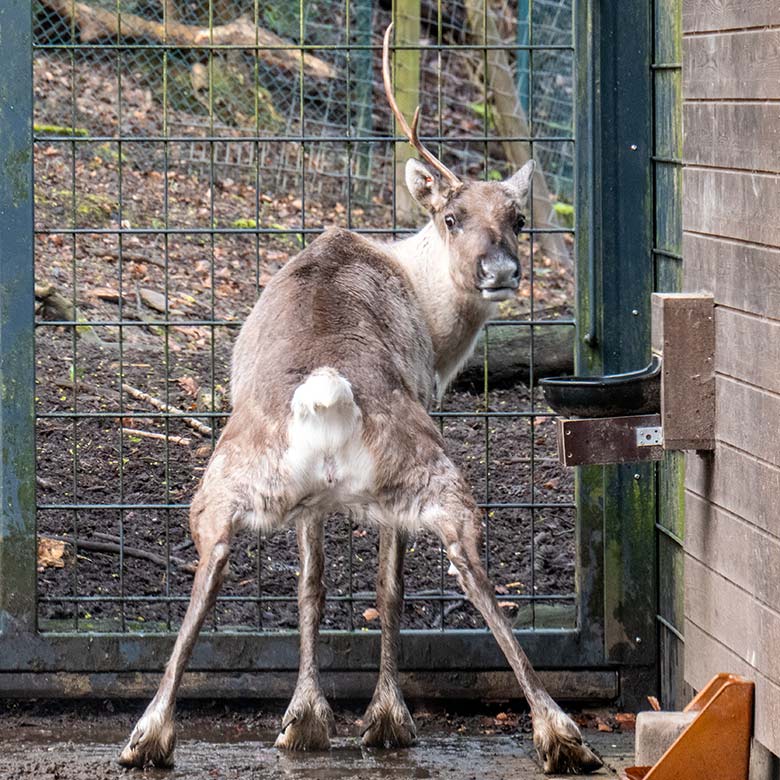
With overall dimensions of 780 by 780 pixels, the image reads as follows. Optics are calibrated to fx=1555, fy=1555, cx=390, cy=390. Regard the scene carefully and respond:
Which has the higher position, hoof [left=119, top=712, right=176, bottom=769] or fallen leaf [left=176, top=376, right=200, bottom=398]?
fallen leaf [left=176, top=376, right=200, bottom=398]

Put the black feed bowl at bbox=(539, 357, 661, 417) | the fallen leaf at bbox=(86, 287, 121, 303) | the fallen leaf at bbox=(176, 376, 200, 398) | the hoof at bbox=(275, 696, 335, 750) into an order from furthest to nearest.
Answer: the fallen leaf at bbox=(86, 287, 121, 303) < the fallen leaf at bbox=(176, 376, 200, 398) < the hoof at bbox=(275, 696, 335, 750) < the black feed bowl at bbox=(539, 357, 661, 417)

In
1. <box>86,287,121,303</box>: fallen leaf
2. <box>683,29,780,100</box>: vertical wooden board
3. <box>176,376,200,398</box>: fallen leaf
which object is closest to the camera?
<box>683,29,780,100</box>: vertical wooden board

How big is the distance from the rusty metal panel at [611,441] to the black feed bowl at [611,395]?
2cm

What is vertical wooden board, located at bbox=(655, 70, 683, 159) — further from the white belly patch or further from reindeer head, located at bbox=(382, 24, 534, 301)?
the white belly patch

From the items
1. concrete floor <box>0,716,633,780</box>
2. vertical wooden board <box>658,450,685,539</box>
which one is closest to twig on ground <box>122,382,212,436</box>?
concrete floor <box>0,716,633,780</box>

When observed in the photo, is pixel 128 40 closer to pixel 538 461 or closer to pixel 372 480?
pixel 538 461

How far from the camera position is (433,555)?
Result: 22.2 ft

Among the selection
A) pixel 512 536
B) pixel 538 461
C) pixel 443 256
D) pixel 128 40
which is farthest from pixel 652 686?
pixel 128 40

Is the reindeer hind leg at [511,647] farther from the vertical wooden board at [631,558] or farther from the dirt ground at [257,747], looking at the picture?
the vertical wooden board at [631,558]

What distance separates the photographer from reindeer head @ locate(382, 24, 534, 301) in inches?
220

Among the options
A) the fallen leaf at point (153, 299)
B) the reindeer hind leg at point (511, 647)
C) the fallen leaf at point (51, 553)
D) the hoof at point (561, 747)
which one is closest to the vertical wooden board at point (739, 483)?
the reindeer hind leg at point (511, 647)

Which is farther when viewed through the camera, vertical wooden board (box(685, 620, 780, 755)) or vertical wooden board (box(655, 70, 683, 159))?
vertical wooden board (box(655, 70, 683, 159))

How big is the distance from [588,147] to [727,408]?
1683mm

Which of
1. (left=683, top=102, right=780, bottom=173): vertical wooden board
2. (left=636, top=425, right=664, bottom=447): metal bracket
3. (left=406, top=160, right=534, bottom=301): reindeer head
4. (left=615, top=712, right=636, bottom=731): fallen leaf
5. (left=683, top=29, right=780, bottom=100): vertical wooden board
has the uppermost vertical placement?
(left=683, top=29, right=780, bottom=100): vertical wooden board
